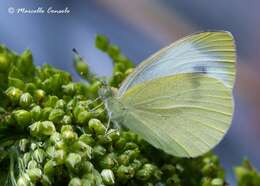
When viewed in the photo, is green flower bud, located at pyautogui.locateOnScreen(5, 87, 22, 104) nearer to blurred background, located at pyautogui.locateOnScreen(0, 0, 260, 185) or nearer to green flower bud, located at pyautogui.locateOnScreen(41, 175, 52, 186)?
green flower bud, located at pyautogui.locateOnScreen(41, 175, 52, 186)

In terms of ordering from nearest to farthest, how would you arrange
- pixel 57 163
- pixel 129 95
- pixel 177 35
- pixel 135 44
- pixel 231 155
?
pixel 57 163, pixel 129 95, pixel 231 155, pixel 135 44, pixel 177 35

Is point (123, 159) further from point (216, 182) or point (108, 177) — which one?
point (216, 182)

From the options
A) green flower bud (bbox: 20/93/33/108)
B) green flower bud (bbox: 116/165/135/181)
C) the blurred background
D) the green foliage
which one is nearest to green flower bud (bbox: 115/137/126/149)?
the green foliage

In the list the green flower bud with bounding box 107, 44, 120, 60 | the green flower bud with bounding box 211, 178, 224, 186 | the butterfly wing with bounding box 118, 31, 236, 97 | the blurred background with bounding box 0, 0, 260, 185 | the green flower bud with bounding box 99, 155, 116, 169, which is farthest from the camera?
the blurred background with bounding box 0, 0, 260, 185

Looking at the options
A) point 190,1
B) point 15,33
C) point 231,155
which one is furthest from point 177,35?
point 15,33

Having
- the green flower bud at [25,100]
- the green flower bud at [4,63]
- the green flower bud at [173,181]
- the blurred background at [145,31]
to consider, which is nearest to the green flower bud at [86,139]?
the green flower bud at [25,100]

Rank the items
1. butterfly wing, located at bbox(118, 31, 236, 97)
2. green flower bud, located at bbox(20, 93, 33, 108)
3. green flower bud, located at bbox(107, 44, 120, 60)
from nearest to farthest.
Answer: green flower bud, located at bbox(20, 93, 33, 108) < butterfly wing, located at bbox(118, 31, 236, 97) < green flower bud, located at bbox(107, 44, 120, 60)

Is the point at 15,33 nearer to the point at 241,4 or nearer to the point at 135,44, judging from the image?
the point at 135,44

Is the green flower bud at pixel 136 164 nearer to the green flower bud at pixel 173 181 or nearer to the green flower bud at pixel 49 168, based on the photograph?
the green flower bud at pixel 173 181
